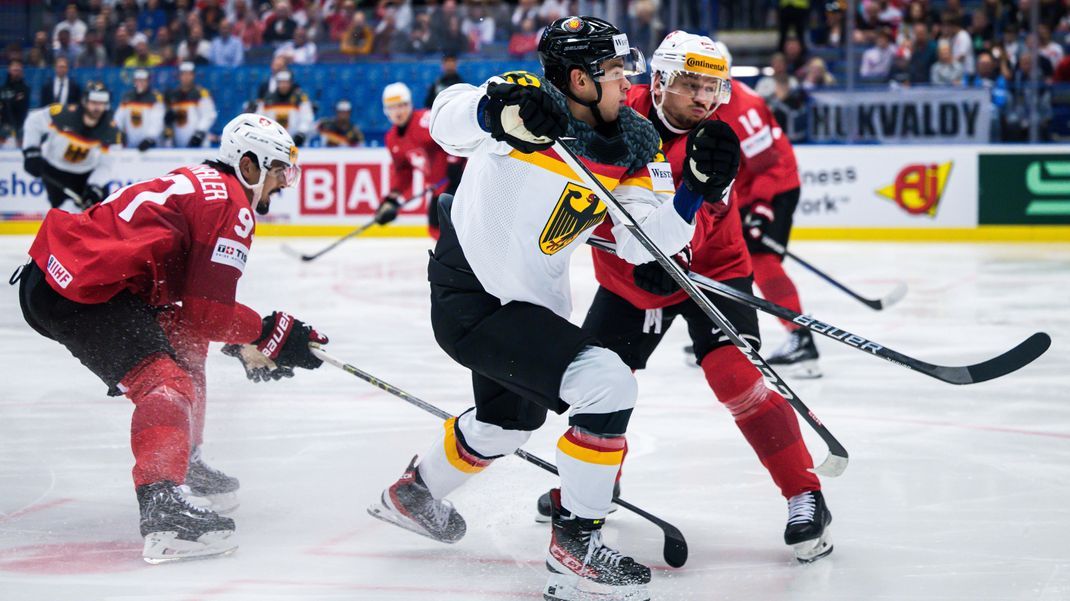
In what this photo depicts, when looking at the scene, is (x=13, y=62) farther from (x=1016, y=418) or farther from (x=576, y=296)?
(x=1016, y=418)

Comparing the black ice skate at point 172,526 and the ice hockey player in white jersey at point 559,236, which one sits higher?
the ice hockey player in white jersey at point 559,236

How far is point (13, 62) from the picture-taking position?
1195 centimetres

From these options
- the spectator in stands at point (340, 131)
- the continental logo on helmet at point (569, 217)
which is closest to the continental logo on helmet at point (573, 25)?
the continental logo on helmet at point (569, 217)

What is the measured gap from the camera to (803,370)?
5.19 m

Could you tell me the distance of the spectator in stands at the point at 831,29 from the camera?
1165cm

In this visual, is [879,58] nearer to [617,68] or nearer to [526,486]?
[526,486]

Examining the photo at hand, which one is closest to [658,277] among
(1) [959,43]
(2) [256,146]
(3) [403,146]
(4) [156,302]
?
(2) [256,146]

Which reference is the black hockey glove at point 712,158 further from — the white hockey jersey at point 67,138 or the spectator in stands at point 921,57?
the spectator in stands at point 921,57

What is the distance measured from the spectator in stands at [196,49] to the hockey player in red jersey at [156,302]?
10.1m

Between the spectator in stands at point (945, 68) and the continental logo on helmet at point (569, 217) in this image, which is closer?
the continental logo on helmet at point (569, 217)

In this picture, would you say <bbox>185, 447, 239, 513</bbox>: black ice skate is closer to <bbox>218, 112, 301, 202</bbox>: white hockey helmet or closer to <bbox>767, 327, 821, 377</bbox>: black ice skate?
<bbox>218, 112, 301, 202</bbox>: white hockey helmet

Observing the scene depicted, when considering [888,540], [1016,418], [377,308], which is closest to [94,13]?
[377,308]

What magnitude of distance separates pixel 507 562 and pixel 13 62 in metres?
10.5

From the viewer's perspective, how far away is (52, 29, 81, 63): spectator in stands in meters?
12.2
